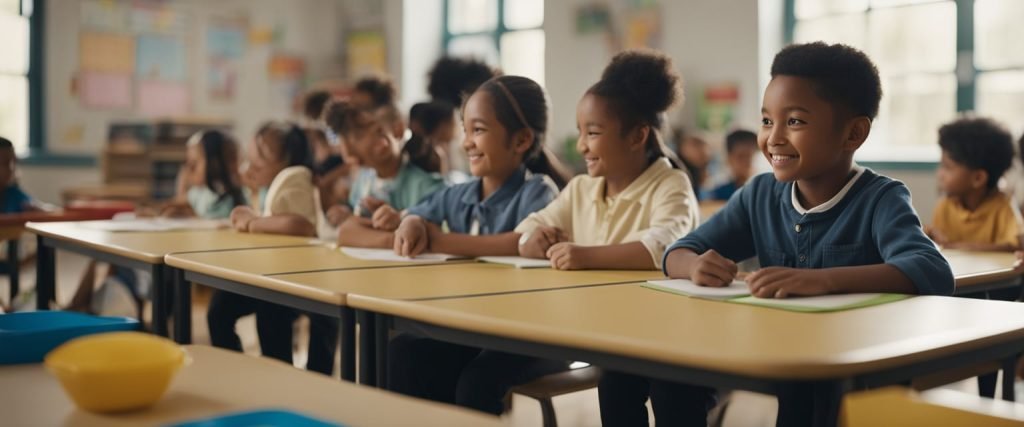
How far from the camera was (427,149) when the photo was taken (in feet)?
10.0

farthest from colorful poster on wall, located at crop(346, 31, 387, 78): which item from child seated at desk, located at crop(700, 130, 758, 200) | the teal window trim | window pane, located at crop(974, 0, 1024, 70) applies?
window pane, located at crop(974, 0, 1024, 70)

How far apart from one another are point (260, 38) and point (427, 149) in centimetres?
494

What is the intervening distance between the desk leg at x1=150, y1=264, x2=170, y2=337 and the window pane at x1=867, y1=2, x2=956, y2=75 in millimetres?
3854

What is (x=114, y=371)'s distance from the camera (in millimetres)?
835

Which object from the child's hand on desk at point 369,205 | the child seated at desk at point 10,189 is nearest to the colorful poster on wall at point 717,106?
the child's hand on desk at point 369,205

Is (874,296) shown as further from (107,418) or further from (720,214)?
(107,418)

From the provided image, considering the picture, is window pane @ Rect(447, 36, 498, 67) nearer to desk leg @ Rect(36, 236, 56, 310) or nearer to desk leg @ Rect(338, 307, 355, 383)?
desk leg @ Rect(36, 236, 56, 310)

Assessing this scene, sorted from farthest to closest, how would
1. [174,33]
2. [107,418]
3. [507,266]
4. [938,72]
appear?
[174,33] < [938,72] < [507,266] < [107,418]

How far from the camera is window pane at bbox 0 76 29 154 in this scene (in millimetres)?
6676

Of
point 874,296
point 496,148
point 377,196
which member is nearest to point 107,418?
point 874,296

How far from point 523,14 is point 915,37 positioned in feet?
9.22

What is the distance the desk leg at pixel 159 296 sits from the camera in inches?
81.1

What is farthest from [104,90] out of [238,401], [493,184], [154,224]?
[238,401]

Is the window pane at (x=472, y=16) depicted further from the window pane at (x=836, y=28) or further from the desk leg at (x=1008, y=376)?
the desk leg at (x=1008, y=376)
